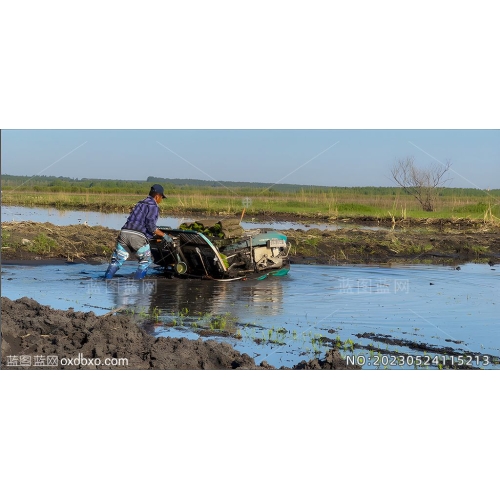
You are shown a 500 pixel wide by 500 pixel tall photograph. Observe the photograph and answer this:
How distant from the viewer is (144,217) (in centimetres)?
1215

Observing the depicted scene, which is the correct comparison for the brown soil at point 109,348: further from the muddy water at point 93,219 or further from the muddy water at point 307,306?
the muddy water at point 93,219

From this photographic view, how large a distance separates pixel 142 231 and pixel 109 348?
193 inches

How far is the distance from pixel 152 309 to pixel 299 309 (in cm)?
233

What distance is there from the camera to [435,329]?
9.73 metres

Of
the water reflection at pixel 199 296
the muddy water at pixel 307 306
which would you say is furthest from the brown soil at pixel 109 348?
the water reflection at pixel 199 296

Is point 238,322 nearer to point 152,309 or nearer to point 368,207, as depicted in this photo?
point 152,309

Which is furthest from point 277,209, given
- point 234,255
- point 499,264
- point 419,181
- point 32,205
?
point 234,255

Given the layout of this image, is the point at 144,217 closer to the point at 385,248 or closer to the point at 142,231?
the point at 142,231

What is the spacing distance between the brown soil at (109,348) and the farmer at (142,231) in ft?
12.8

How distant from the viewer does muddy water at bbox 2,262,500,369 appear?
28.9ft

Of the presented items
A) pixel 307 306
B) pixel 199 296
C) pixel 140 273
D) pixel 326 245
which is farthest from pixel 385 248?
pixel 199 296

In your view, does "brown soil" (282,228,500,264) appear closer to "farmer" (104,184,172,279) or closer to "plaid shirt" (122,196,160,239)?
"farmer" (104,184,172,279)

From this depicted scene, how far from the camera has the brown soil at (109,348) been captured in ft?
24.3

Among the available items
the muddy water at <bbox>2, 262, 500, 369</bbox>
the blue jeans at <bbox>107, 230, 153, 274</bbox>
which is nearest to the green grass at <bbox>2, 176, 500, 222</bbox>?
the muddy water at <bbox>2, 262, 500, 369</bbox>
